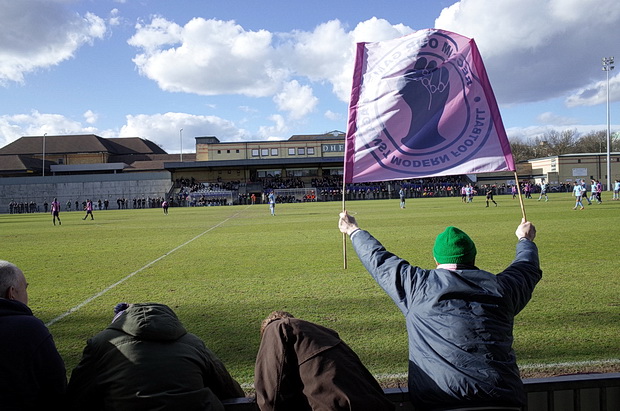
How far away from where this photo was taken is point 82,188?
70125 mm

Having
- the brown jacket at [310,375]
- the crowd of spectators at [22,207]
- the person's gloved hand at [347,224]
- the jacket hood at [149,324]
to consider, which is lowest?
the brown jacket at [310,375]

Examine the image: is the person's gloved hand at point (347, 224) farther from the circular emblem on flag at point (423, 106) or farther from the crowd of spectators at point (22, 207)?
the crowd of spectators at point (22, 207)

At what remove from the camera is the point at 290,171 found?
82.4m

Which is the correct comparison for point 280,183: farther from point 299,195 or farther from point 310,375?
point 310,375

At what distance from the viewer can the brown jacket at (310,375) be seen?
2297 millimetres

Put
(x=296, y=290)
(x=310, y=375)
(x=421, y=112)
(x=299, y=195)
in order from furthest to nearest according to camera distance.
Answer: (x=299, y=195) < (x=296, y=290) < (x=421, y=112) < (x=310, y=375)

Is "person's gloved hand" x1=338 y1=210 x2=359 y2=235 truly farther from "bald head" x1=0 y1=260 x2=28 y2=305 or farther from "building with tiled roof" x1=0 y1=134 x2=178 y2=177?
"building with tiled roof" x1=0 y1=134 x2=178 y2=177

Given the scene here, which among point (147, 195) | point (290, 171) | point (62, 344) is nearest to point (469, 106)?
point (62, 344)

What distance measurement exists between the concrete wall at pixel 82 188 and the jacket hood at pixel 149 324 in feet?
238

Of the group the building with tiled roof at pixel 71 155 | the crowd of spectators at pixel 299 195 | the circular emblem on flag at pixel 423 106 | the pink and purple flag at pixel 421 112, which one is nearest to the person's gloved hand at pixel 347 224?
the pink and purple flag at pixel 421 112

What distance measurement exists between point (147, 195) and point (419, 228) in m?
60.0

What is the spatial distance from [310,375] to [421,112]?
409 cm

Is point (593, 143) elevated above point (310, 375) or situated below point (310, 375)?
above

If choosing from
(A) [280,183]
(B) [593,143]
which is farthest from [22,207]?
(B) [593,143]
